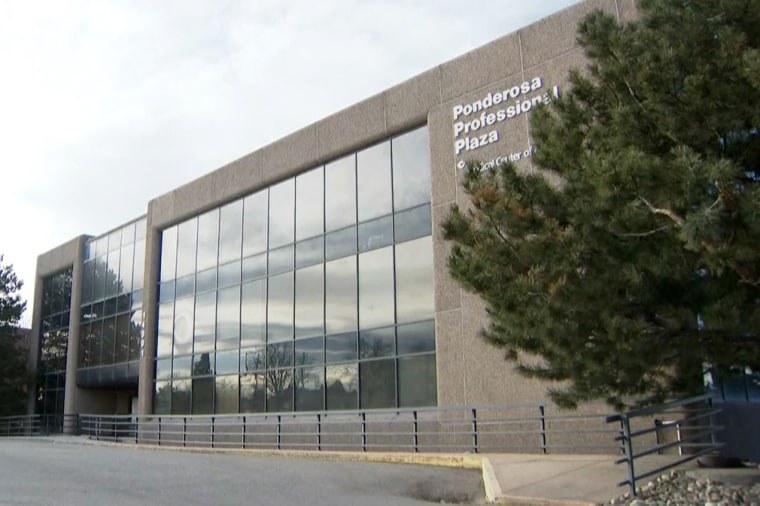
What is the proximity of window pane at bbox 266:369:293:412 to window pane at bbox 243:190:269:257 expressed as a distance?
3664mm

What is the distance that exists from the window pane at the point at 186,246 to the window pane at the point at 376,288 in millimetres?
8260

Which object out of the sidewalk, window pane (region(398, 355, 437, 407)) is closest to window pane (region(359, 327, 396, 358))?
window pane (region(398, 355, 437, 407))

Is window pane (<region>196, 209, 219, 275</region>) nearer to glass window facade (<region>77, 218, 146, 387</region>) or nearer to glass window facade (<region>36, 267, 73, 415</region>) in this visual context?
glass window facade (<region>77, 218, 146, 387</region>)

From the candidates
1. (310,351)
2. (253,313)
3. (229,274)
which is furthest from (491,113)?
(229,274)

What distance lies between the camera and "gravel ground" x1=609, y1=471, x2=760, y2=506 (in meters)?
7.46

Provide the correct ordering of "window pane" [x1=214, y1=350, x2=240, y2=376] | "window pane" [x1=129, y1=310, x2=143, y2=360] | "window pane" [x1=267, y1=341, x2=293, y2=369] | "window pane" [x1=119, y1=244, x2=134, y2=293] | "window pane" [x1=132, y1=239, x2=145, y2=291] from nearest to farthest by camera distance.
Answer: "window pane" [x1=267, y1=341, x2=293, y2=369]
"window pane" [x1=214, y1=350, x2=240, y2=376]
"window pane" [x1=129, y1=310, x2=143, y2=360]
"window pane" [x1=132, y1=239, x2=145, y2=291]
"window pane" [x1=119, y1=244, x2=134, y2=293]

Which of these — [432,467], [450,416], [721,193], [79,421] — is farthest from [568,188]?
[79,421]

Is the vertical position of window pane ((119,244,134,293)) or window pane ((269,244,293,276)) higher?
window pane ((119,244,134,293))

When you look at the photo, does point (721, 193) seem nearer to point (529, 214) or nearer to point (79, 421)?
point (529, 214)

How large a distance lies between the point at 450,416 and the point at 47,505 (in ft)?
27.0

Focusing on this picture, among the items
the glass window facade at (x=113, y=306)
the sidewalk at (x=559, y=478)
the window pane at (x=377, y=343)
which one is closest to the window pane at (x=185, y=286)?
the glass window facade at (x=113, y=306)

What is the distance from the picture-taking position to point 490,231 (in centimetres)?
804

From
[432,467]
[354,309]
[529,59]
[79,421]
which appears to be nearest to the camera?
[432,467]

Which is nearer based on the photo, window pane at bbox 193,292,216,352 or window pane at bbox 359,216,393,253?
window pane at bbox 359,216,393,253
